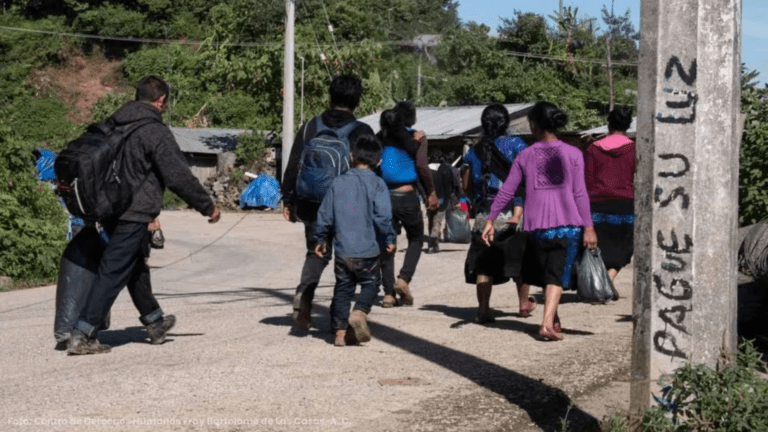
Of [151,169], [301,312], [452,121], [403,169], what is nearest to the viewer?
[151,169]

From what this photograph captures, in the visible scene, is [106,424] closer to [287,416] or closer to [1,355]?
[287,416]

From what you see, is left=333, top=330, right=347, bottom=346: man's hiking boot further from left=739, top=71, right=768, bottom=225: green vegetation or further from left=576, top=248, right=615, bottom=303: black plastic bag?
left=739, top=71, right=768, bottom=225: green vegetation

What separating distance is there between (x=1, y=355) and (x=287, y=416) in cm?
295

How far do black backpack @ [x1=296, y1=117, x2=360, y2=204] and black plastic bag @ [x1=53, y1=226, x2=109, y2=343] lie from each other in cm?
148

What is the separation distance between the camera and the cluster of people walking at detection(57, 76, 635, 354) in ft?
24.6

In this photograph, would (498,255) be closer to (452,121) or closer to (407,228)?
(407,228)

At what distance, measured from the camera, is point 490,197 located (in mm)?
8977

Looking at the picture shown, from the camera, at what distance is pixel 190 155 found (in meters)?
46.6

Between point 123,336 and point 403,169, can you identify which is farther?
point 403,169

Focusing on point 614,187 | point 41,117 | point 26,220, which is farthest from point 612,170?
point 41,117

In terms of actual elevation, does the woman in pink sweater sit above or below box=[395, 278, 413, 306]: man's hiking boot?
above

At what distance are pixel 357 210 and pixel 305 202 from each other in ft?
2.41

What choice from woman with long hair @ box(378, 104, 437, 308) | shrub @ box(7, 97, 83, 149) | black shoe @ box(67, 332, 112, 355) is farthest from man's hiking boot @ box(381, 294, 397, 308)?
shrub @ box(7, 97, 83, 149)

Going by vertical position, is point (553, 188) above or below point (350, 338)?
above
